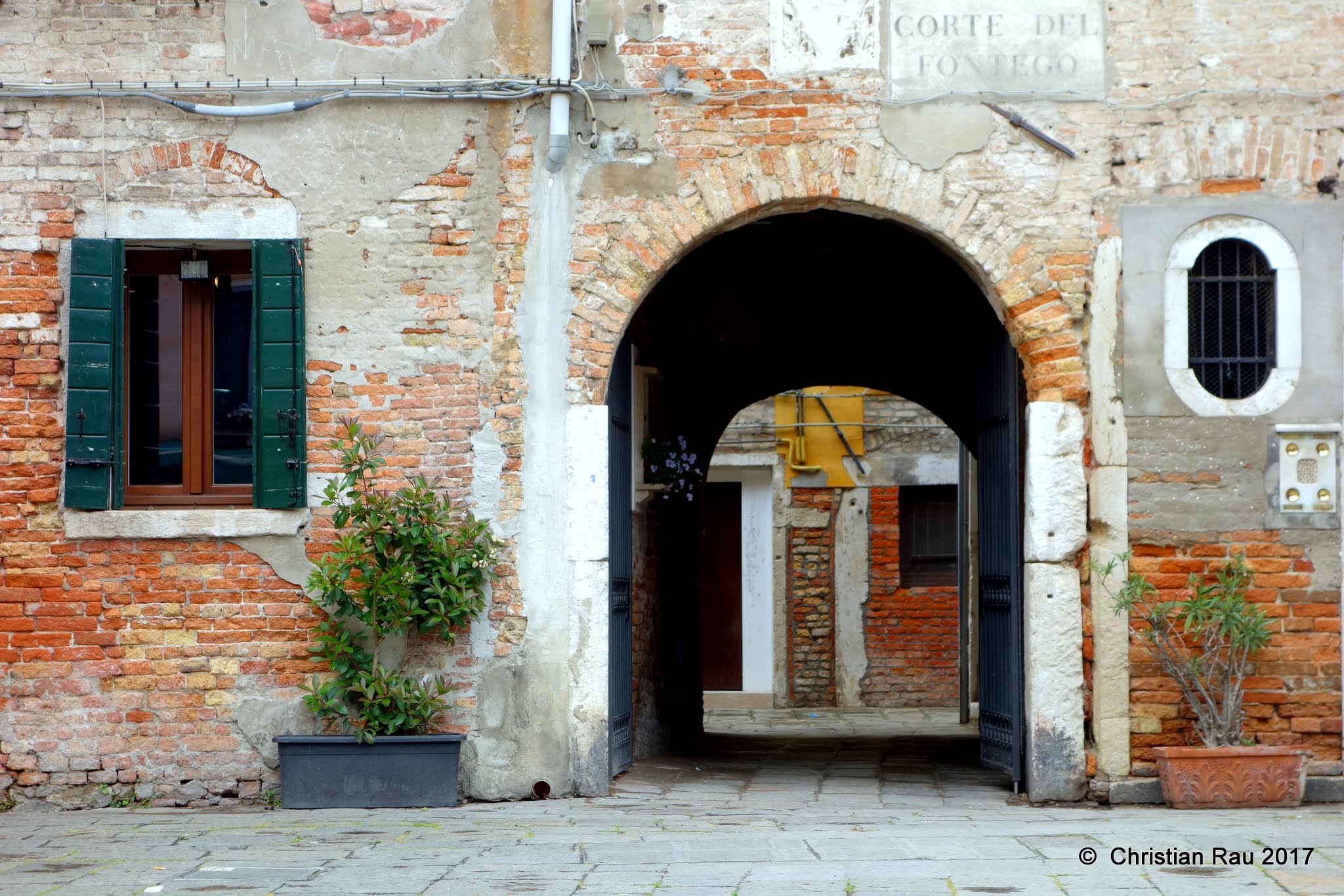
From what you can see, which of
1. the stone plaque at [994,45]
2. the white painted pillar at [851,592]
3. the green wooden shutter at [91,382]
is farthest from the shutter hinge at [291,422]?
the white painted pillar at [851,592]

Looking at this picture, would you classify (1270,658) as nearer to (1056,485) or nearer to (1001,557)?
(1056,485)

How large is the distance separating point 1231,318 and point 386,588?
423 centimetres

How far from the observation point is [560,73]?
725 centimetres

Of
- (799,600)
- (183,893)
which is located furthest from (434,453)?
(799,600)

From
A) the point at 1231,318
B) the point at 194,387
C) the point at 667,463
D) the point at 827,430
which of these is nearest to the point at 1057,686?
Result: the point at 1231,318

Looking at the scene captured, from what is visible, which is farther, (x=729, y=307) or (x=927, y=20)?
(x=729, y=307)

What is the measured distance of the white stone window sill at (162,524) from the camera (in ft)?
23.7

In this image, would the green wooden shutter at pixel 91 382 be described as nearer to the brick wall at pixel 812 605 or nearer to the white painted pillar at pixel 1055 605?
the white painted pillar at pixel 1055 605

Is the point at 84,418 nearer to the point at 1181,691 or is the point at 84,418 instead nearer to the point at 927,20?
the point at 927,20

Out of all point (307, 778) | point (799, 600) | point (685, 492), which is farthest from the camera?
point (799, 600)

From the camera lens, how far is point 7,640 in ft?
23.7

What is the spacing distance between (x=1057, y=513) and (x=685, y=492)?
362cm

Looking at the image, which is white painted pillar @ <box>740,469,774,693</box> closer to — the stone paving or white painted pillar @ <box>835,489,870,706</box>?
white painted pillar @ <box>835,489,870,706</box>

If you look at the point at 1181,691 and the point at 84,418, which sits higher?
the point at 84,418
